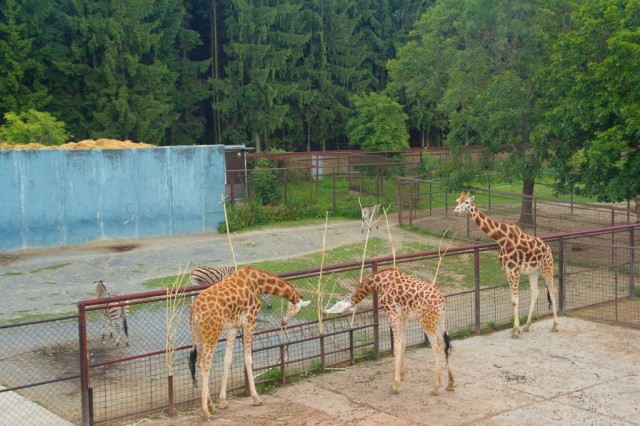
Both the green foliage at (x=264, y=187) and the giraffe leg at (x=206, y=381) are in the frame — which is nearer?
the giraffe leg at (x=206, y=381)

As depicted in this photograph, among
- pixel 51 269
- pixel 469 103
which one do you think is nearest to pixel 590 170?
pixel 469 103

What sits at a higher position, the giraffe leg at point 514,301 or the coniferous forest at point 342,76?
the coniferous forest at point 342,76

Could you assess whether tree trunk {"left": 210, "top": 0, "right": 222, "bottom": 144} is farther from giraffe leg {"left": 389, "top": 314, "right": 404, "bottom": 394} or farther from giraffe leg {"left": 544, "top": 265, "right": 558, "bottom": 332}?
giraffe leg {"left": 389, "top": 314, "right": 404, "bottom": 394}

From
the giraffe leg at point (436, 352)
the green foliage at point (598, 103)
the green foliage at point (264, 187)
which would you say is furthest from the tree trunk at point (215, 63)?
the giraffe leg at point (436, 352)

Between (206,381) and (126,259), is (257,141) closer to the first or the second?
(126,259)

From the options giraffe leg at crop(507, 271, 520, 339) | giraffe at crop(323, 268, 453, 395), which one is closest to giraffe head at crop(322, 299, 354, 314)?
giraffe at crop(323, 268, 453, 395)

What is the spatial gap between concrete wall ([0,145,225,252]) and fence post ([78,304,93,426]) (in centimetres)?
1411

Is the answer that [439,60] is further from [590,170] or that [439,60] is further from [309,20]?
[309,20]

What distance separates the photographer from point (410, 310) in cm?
912

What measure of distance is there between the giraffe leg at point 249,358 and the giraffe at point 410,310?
1.12 m

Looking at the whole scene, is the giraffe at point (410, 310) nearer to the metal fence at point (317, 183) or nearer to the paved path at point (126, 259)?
the paved path at point (126, 259)

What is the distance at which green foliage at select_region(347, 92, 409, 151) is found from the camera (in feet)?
129

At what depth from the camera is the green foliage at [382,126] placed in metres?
39.3

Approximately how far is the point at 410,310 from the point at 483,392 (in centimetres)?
131
